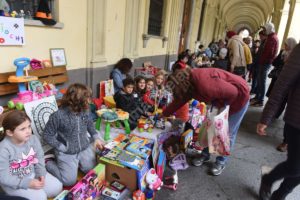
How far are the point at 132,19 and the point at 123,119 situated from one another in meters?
2.57

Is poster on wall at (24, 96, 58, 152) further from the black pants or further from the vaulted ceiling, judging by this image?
the vaulted ceiling

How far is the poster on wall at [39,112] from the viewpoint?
7.91ft

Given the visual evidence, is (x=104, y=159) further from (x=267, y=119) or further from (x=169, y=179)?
(x=267, y=119)

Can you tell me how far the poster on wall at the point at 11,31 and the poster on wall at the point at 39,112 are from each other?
0.63 meters

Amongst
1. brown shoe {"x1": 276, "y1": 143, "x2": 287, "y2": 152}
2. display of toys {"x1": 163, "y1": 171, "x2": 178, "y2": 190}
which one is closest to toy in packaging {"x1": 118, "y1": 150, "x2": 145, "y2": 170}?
display of toys {"x1": 163, "y1": 171, "x2": 178, "y2": 190}

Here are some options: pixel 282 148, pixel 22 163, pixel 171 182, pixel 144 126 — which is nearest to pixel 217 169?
pixel 171 182

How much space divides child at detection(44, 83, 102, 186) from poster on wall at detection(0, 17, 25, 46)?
2.61 feet

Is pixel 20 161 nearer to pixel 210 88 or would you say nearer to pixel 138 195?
pixel 138 195

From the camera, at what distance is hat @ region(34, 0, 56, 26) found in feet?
8.30

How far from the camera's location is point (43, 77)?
276cm

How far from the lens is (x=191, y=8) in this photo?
9.12 m

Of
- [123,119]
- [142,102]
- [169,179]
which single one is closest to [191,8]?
[142,102]

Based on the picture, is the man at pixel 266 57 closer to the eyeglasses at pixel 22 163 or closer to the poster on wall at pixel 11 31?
the poster on wall at pixel 11 31

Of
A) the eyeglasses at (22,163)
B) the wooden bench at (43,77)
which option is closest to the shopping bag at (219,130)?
the eyeglasses at (22,163)
